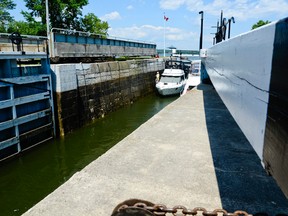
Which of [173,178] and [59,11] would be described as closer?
[173,178]

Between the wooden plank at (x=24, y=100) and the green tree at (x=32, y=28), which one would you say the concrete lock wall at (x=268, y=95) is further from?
the green tree at (x=32, y=28)

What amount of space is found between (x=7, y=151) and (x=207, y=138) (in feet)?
26.4

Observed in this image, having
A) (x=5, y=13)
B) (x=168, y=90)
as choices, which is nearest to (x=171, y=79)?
(x=168, y=90)

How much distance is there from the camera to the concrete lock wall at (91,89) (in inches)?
511

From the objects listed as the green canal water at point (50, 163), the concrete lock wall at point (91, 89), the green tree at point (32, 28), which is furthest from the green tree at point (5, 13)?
the green canal water at point (50, 163)

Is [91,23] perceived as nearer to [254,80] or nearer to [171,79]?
[171,79]

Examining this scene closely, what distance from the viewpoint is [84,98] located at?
15.2 m

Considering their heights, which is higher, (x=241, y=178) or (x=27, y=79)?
(x=27, y=79)

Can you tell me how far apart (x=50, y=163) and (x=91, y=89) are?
6.63 metres

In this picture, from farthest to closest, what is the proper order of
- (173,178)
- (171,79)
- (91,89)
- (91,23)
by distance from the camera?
(91,23)
(171,79)
(91,89)
(173,178)

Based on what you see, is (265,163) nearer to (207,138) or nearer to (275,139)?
(275,139)

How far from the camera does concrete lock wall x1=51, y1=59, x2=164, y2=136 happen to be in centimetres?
1298

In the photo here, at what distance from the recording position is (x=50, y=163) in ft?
34.4

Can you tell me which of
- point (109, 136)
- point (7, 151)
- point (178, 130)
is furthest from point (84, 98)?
point (178, 130)
